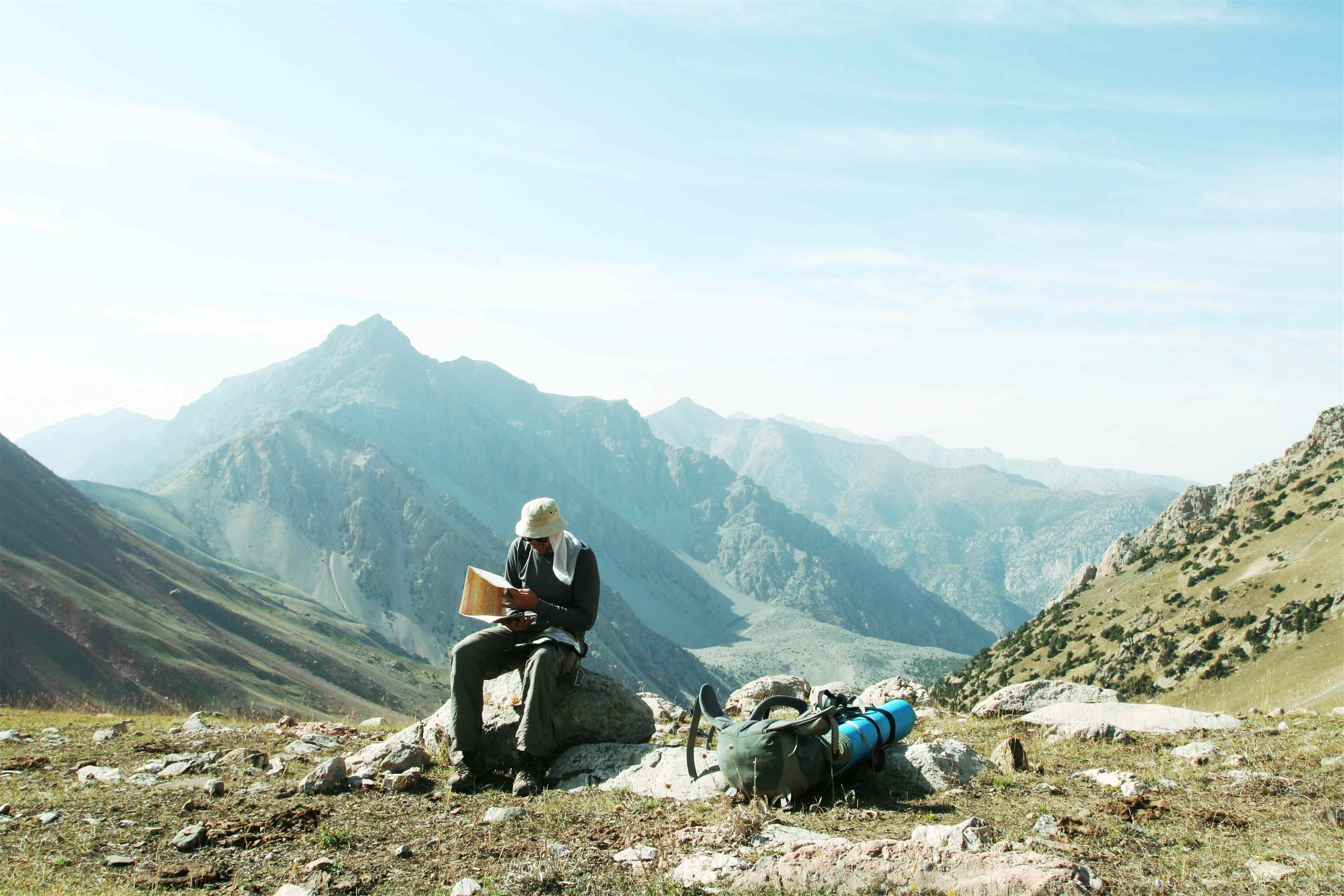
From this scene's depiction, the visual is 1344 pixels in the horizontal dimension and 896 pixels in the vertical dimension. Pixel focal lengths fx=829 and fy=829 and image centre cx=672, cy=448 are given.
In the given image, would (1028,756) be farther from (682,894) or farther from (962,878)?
(682,894)

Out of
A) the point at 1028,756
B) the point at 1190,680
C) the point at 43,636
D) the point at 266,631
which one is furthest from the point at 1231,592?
the point at 266,631

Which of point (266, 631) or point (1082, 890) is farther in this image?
point (266, 631)

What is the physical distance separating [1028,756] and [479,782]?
6700 millimetres

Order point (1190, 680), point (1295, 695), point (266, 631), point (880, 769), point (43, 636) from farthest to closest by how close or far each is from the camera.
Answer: point (266, 631), point (43, 636), point (1190, 680), point (1295, 695), point (880, 769)

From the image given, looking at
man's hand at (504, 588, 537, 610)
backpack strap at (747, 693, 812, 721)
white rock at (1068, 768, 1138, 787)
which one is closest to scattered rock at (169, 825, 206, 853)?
man's hand at (504, 588, 537, 610)

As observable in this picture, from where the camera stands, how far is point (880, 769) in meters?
9.04

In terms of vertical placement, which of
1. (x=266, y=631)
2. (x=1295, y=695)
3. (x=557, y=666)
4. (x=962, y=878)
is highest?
(x=557, y=666)

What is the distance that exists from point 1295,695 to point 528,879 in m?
42.2

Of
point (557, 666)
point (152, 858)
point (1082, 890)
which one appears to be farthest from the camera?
point (557, 666)

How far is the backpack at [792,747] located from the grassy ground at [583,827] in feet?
0.85

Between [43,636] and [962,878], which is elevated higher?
[962,878]

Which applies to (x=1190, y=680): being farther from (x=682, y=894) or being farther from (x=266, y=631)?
(x=266, y=631)

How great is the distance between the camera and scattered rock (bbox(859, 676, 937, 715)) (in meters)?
17.1

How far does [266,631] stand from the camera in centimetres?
13012
